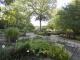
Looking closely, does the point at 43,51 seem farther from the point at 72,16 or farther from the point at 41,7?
the point at 41,7

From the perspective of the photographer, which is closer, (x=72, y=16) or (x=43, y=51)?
(x=43, y=51)

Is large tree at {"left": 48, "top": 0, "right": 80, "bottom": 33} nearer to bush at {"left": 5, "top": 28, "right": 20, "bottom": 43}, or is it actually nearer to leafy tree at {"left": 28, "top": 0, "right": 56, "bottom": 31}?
bush at {"left": 5, "top": 28, "right": 20, "bottom": 43}

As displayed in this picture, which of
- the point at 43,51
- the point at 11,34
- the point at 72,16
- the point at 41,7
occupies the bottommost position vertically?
the point at 43,51

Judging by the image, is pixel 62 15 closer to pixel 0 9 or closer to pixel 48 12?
pixel 0 9

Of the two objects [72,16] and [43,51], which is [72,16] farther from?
[43,51]

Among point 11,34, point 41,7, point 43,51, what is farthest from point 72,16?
point 43,51

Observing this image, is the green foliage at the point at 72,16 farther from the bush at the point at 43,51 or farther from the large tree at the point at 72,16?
the bush at the point at 43,51

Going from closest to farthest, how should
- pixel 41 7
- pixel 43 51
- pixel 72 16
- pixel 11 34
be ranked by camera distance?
pixel 43 51
pixel 11 34
pixel 72 16
pixel 41 7

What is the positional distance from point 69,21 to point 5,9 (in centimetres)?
767

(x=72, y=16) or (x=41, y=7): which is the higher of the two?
(x=41, y=7)

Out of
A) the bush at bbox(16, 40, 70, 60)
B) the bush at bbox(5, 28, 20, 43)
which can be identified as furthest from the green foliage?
the bush at bbox(16, 40, 70, 60)

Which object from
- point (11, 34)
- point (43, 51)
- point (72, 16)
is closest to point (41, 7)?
point (72, 16)

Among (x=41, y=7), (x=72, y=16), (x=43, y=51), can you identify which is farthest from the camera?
(x=41, y=7)

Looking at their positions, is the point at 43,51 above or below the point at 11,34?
below
